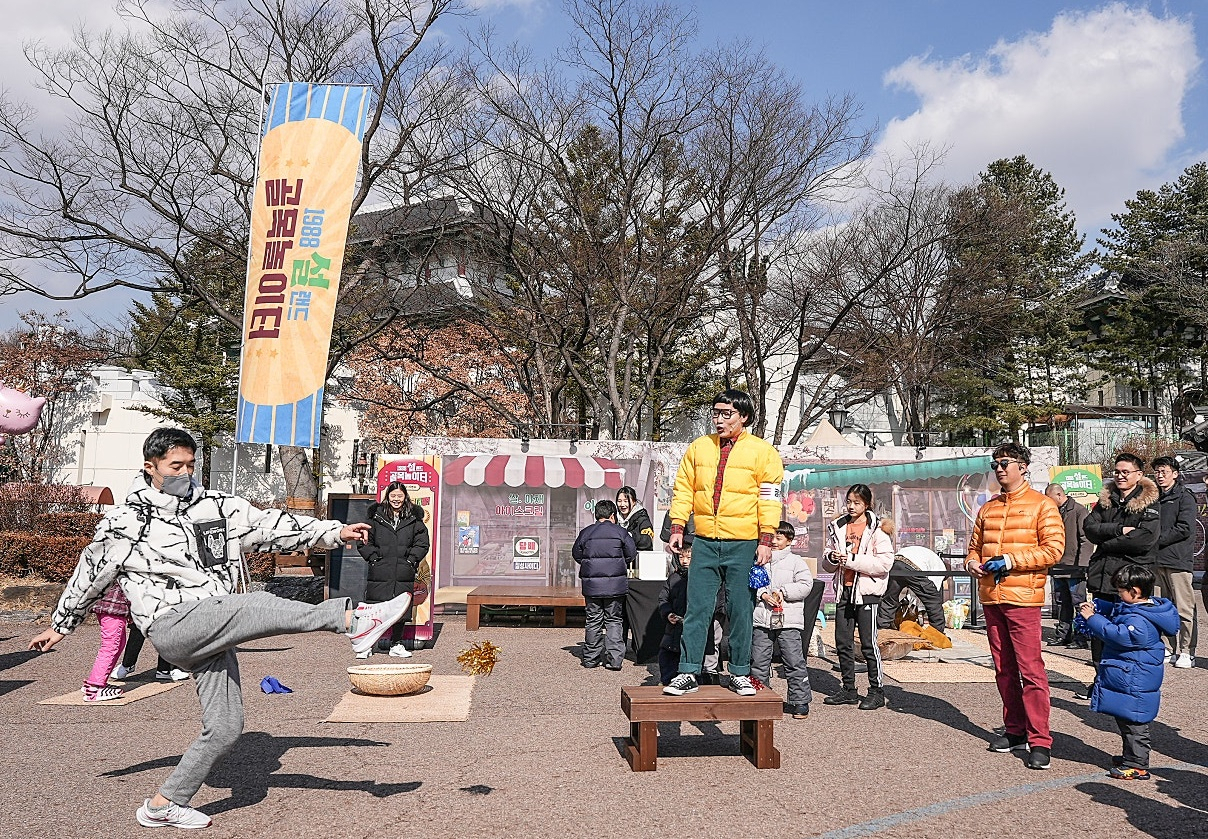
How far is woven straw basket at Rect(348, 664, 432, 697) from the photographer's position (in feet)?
26.2

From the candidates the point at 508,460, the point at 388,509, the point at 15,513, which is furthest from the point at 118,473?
the point at 388,509

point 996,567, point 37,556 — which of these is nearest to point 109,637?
point 996,567

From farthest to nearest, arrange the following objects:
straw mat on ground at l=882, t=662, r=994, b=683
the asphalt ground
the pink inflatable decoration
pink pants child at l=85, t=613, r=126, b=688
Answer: the pink inflatable decoration
straw mat on ground at l=882, t=662, r=994, b=683
pink pants child at l=85, t=613, r=126, b=688
the asphalt ground

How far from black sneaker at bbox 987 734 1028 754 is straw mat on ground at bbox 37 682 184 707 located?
6643mm

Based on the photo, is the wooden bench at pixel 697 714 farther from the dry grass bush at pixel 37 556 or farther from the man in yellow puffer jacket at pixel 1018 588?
the dry grass bush at pixel 37 556

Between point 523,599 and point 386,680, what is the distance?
4522 mm

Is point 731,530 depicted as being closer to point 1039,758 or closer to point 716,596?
point 716,596

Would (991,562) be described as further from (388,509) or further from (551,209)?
(551,209)

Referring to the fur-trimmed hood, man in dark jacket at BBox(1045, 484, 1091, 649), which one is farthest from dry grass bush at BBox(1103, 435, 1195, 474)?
the fur-trimmed hood

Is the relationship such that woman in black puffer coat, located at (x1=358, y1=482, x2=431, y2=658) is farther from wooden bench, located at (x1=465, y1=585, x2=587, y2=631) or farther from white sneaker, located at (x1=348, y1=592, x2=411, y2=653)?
white sneaker, located at (x1=348, y1=592, x2=411, y2=653)

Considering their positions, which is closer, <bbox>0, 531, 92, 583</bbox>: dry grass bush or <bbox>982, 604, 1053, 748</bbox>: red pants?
<bbox>982, 604, 1053, 748</bbox>: red pants

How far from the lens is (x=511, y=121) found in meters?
19.1

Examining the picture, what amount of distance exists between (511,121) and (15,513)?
36.9 feet

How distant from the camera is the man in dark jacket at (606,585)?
10062 mm
